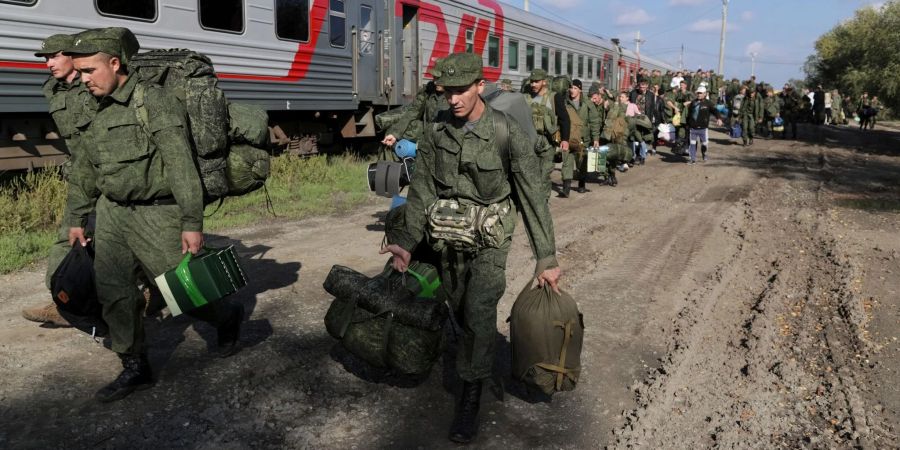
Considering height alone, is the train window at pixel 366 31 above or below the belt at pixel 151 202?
above

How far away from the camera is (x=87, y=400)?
359cm

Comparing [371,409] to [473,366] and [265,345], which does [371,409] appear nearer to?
[473,366]

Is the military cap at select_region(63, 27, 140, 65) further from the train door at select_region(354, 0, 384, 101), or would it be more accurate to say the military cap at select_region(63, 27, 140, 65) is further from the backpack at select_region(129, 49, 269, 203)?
the train door at select_region(354, 0, 384, 101)

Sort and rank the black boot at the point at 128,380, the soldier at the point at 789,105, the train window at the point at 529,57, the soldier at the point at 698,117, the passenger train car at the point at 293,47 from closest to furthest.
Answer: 1. the black boot at the point at 128,380
2. the passenger train car at the point at 293,47
3. the soldier at the point at 698,117
4. the train window at the point at 529,57
5. the soldier at the point at 789,105

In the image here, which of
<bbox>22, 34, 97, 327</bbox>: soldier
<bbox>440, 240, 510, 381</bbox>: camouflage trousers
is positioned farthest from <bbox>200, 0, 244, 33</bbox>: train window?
<bbox>440, 240, 510, 381</bbox>: camouflage trousers

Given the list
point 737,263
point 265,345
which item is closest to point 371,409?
point 265,345

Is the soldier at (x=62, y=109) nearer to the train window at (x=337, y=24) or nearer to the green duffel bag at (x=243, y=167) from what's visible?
the green duffel bag at (x=243, y=167)

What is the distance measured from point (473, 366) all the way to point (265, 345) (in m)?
1.67

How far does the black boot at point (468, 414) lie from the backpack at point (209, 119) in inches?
66.3

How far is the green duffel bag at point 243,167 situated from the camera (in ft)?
12.5

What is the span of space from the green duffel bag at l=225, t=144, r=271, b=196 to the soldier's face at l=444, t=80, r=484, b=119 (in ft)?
4.00

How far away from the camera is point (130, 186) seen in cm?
337

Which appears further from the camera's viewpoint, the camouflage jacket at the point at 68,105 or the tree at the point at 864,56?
the tree at the point at 864,56

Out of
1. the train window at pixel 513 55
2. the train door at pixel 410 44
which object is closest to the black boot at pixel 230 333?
the train door at pixel 410 44
